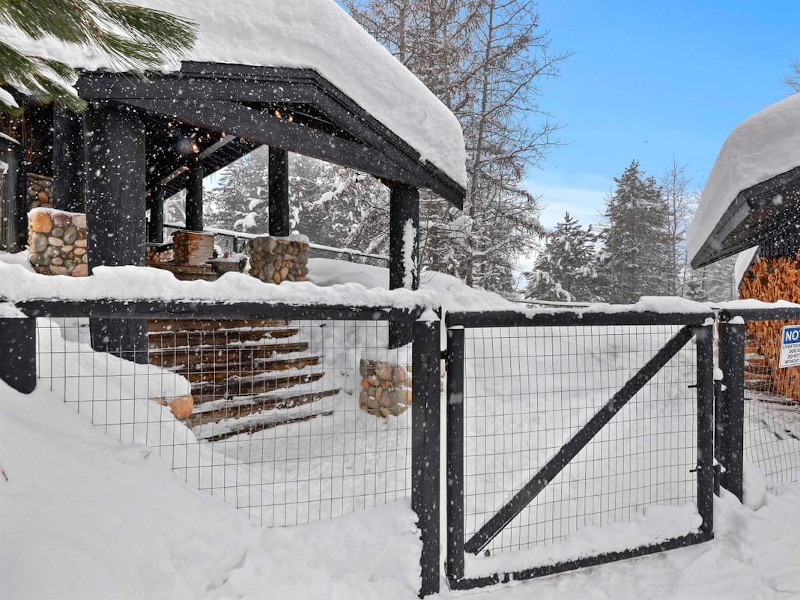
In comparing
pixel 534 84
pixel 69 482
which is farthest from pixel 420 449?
pixel 534 84

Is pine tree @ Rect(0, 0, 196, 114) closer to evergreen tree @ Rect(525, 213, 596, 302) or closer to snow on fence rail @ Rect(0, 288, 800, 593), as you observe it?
snow on fence rail @ Rect(0, 288, 800, 593)

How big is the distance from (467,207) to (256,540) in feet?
38.5

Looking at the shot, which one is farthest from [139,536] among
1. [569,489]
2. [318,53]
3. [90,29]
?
[318,53]

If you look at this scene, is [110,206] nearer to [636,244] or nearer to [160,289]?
[160,289]

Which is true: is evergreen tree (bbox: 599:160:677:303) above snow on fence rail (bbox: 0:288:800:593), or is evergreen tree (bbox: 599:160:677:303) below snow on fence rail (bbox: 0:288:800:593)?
above

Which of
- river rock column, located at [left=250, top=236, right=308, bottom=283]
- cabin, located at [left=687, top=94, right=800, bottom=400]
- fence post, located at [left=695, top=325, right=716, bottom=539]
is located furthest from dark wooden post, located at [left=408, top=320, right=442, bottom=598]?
river rock column, located at [left=250, top=236, right=308, bottom=283]

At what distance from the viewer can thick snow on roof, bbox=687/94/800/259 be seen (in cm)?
581

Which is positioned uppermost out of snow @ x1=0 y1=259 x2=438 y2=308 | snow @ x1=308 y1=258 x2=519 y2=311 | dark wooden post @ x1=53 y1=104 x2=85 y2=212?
dark wooden post @ x1=53 y1=104 x2=85 y2=212

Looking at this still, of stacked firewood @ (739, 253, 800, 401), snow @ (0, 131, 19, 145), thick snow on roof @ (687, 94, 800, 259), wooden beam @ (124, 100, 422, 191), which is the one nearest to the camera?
wooden beam @ (124, 100, 422, 191)

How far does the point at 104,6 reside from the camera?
1436 millimetres

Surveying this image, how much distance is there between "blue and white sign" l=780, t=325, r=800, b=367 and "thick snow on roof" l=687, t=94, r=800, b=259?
Answer: 280cm

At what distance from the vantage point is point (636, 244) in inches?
952

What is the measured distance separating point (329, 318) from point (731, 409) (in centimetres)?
316

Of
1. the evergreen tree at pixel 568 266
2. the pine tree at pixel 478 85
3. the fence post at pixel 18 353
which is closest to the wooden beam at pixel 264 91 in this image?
the fence post at pixel 18 353
